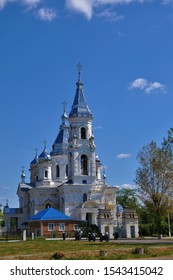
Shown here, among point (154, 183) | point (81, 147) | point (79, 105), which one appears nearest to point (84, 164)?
point (81, 147)

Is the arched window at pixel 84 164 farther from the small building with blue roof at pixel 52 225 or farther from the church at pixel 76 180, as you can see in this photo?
the small building with blue roof at pixel 52 225

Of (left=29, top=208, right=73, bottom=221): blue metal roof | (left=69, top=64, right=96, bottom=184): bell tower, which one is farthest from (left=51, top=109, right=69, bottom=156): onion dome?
(left=29, top=208, right=73, bottom=221): blue metal roof

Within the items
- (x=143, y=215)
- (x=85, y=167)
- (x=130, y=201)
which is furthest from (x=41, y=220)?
(x=130, y=201)

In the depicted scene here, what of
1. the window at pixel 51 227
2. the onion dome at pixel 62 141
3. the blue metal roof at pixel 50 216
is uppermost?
the onion dome at pixel 62 141

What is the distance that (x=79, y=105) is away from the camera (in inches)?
2586

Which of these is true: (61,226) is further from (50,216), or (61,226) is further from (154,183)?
(154,183)

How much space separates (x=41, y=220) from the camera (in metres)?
52.3

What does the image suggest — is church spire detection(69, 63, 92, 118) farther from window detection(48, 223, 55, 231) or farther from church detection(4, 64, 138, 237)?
window detection(48, 223, 55, 231)

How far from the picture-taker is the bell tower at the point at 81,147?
205 ft

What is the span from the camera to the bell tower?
62500 millimetres

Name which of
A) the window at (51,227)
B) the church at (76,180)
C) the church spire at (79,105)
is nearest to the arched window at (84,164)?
the church at (76,180)

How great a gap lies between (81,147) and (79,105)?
6.77 metres
